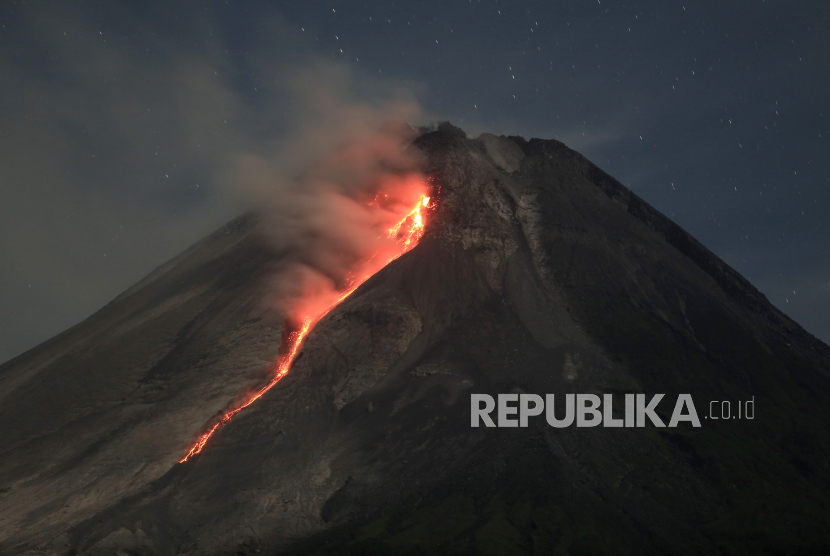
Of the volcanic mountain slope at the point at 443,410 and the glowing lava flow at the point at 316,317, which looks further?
the glowing lava flow at the point at 316,317

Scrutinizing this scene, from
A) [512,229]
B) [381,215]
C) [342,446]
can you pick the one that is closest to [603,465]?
[342,446]

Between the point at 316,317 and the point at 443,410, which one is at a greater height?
the point at 316,317

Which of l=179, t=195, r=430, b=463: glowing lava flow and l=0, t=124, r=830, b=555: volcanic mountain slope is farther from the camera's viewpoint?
l=179, t=195, r=430, b=463: glowing lava flow

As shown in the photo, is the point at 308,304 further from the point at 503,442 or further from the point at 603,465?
the point at 603,465

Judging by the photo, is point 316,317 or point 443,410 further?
point 316,317
